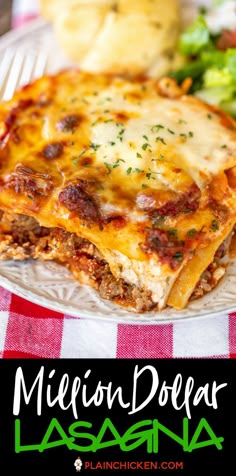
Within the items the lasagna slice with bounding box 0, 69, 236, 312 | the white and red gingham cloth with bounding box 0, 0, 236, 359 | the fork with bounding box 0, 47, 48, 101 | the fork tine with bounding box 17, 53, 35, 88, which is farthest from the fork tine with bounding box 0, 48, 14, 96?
the white and red gingham cloth with bounding box 0, 0, 236, 359

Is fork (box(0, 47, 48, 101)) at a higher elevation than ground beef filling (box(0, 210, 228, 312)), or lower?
higher

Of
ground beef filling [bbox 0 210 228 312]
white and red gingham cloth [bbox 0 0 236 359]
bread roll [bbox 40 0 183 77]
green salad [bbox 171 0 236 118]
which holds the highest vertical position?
bread roll [bbox 40 0 183 77]

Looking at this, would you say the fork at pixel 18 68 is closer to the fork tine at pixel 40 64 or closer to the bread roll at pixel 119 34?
the fork tine at pixel 40 64

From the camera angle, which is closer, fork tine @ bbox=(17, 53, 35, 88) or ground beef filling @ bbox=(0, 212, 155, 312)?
ground beef filling @ bbox=(0, 212, 155, 312)

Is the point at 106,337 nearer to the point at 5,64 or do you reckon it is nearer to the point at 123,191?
the point at 123,191

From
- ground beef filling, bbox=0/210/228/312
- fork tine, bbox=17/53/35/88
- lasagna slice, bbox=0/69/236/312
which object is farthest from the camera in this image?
fork tine, bbox=17/53/35/88

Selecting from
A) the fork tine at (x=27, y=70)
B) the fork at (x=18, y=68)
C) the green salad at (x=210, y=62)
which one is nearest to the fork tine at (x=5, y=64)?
the fork at (x=18, y=68)

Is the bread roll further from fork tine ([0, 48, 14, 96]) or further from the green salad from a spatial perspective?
fork tine ([0, 48, 14, 96])

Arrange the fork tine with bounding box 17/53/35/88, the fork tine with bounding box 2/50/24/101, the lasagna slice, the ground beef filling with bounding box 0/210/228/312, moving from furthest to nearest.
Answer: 1. the fork tine with bounding box 17/53/35/88
2. the fork tine with bounding box 2/50/24/101
3. the ground beef filling with bounding box 0/210/228/312
4. the lasagna slice
